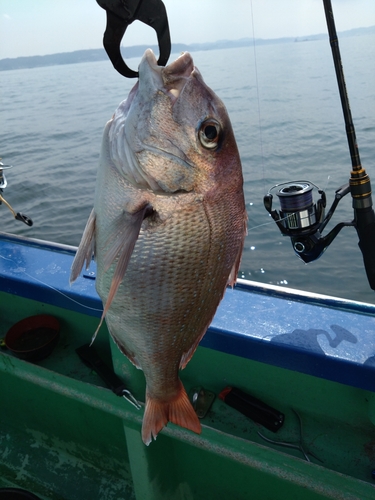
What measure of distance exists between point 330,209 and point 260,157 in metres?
8.85

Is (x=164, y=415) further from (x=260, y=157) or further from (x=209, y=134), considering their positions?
(x=260, y=157)

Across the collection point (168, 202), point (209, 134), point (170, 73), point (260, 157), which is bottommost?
point (260, 157)

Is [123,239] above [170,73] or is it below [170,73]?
below

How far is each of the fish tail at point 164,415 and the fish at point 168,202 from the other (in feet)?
1.06

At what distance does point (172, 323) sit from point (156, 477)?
1289 millimetres

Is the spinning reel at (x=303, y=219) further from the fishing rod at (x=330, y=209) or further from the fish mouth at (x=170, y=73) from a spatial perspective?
the fish mouth at (x=170, y=73)

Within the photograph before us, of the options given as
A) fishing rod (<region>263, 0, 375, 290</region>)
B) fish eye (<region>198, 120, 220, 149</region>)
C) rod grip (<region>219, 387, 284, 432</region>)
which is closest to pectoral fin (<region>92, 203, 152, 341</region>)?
fish eye (<region>198, 120, 220, 149</region>)

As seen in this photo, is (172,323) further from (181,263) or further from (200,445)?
(200,445)

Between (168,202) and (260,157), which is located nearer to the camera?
(168,202)

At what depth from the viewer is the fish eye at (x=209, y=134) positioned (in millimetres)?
1254

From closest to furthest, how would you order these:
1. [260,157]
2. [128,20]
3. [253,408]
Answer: [128,20], [253,408], [260,157]

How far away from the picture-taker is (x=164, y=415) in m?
1.49

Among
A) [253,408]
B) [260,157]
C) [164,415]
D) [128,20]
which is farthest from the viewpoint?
[260,157]

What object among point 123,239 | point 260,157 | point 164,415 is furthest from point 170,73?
point 260,157
